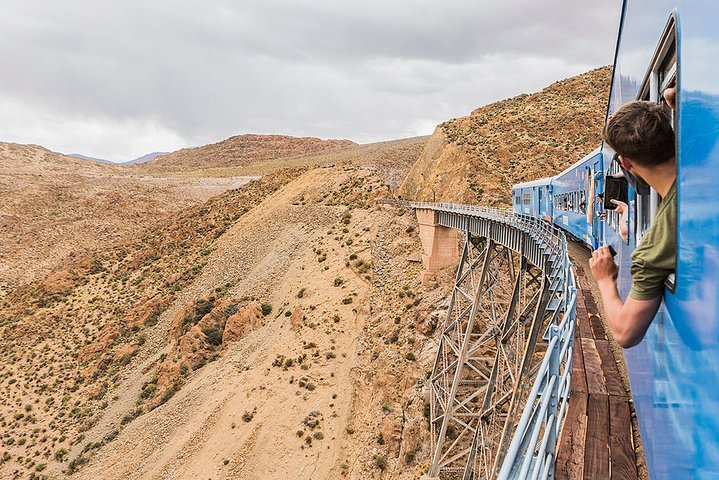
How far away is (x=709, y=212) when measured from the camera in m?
1.62

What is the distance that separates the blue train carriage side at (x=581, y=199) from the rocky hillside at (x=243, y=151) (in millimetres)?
134944

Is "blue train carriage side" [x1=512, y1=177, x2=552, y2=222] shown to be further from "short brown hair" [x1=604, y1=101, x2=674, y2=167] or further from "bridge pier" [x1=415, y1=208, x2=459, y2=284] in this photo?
"short brown hair" [x1=604, y1=101, x2=674, y2=167]

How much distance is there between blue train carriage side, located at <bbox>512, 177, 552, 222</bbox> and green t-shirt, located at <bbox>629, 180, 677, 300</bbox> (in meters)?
20.4

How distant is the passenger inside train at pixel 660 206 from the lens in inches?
87.3

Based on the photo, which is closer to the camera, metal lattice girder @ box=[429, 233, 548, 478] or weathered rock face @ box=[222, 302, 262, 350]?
metal lattice girder @ box=[429, 233, 548, 478]

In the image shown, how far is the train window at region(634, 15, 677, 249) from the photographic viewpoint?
8.50 feet

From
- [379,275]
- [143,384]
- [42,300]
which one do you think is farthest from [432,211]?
[42,300]

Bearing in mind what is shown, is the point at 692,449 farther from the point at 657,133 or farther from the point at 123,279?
the point at 123,279

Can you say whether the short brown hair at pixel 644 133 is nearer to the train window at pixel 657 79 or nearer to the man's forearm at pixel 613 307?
the train window at pixel 657 79

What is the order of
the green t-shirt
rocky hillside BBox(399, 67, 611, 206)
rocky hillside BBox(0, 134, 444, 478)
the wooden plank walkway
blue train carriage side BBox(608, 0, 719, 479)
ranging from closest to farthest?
blue train carriage side BBox(608, 0, 719, 479) < the green t-shirt < the wooden plank walkway < rocky hillside BBox(0, 134, 444, 478) < rocky hillside BBox(399, 67, 611, 206)

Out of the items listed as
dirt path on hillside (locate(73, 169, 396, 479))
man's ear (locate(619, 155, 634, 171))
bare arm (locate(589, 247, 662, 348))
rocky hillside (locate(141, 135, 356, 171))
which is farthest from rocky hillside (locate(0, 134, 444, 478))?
rocky hillside (locate(141, 135, 356, 171))

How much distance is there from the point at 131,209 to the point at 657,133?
267 feet

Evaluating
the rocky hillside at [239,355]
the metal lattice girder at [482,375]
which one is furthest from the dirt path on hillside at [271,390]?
the metal lattice girder at [482,375]

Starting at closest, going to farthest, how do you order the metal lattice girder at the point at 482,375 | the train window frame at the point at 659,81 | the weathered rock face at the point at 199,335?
the train window frame at the point at 659,81, the metal lattice girder at the point at 482,375, the weathered rock face at the point at 199,335
